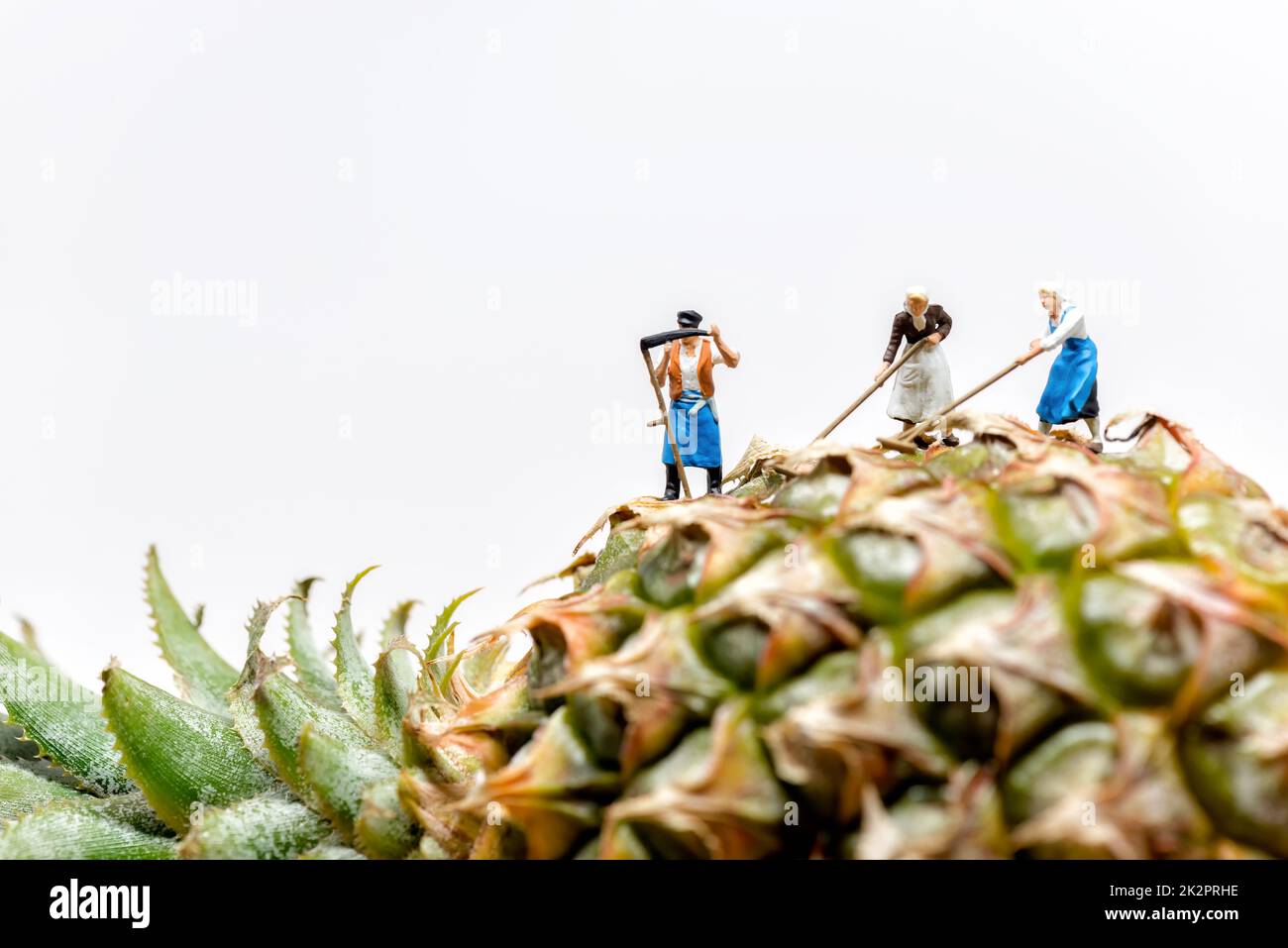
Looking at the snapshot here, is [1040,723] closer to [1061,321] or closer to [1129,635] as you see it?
[1129,635]

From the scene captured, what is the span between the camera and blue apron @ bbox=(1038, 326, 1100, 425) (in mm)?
2479

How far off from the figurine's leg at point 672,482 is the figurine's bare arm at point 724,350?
0.92ft

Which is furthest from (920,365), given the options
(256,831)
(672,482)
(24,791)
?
(24,791)

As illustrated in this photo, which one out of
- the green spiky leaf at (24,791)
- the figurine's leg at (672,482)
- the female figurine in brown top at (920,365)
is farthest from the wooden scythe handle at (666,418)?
the green spiky leaf at (24,791)

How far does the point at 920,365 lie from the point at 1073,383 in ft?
1.09

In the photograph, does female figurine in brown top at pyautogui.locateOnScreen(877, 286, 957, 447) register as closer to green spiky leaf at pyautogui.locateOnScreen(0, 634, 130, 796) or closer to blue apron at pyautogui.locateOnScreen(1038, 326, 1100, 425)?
blue apron at pyautogui.locateOnScreen(1038, 326, 1100, 425)

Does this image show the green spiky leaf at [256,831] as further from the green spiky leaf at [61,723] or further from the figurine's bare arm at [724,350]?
the figurine's bare arm at [724,350]

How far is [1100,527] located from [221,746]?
1.51 metres

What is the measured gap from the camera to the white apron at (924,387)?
104 inches

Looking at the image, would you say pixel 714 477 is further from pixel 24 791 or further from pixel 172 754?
pixel 24 791
